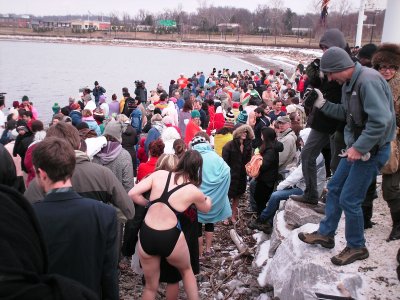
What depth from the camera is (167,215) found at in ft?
11.7

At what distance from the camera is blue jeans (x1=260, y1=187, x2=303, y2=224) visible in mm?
5812

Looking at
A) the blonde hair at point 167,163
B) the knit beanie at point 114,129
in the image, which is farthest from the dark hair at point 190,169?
the knit beanie at point 114,129

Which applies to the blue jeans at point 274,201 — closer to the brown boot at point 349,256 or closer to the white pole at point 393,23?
the brown boot at point 349,256

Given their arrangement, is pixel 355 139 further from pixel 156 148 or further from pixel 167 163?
pixel 156 148

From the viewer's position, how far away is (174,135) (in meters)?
6.61

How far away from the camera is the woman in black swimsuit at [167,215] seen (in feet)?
11.7

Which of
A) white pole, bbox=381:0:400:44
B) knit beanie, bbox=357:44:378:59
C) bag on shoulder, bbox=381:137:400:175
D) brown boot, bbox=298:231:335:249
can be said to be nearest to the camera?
brown boot, bbox=298:231:335:249

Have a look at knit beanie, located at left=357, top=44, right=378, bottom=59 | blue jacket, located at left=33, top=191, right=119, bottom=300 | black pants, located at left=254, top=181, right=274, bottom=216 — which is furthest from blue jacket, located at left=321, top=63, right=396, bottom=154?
black pants, located at left=254, top=181, right=274, bottom=216

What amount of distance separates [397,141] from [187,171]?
2.24 metres

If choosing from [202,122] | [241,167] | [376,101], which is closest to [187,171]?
[376,101]

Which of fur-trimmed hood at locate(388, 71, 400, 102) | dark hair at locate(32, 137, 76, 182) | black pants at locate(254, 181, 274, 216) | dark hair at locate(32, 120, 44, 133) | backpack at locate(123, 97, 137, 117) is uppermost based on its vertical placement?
fur-trimmed hood at locate(388, 71, 400, 102)

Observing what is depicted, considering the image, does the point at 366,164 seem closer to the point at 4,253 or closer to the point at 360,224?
the point at 360,224

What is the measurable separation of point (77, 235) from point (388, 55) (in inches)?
135

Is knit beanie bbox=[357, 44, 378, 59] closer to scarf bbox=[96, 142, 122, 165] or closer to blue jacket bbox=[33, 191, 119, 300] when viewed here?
scarf bbox=[96, 142, 122, 165]
